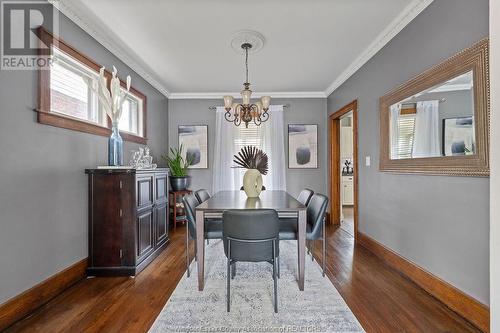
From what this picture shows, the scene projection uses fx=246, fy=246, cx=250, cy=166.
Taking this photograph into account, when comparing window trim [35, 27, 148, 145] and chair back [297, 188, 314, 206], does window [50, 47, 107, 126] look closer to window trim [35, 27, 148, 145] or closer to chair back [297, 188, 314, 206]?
window trim [35, 27, 148, 145]

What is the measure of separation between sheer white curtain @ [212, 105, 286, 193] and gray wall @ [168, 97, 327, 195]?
15cm

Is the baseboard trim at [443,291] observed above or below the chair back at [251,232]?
below

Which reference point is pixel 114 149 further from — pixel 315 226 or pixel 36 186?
pixel 315 226

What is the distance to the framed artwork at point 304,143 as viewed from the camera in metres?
5.03

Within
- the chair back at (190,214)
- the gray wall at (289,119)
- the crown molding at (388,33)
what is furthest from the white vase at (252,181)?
the gray wall at (289,119)

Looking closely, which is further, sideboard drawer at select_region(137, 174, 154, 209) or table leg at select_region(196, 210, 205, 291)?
sideboard drawer at select_region(137, 174, 154, 209)

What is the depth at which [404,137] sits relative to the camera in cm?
250

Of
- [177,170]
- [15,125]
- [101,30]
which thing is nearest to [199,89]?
[177,170]

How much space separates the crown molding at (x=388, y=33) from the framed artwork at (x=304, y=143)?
129 cm

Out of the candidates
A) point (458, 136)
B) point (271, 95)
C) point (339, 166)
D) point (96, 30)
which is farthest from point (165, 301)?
point (271, 95)

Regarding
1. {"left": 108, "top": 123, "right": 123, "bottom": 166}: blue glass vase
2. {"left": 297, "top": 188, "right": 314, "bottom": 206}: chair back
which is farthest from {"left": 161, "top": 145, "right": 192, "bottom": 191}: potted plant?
{"left": 297, "top": 188, "right": 314, "bottom": 206}: chair back

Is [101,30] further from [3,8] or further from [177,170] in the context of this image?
[177,170]

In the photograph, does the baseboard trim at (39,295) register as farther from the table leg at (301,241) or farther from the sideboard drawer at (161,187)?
the table leg at (301,241)

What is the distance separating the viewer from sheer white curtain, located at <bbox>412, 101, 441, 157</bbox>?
2.08 metres
